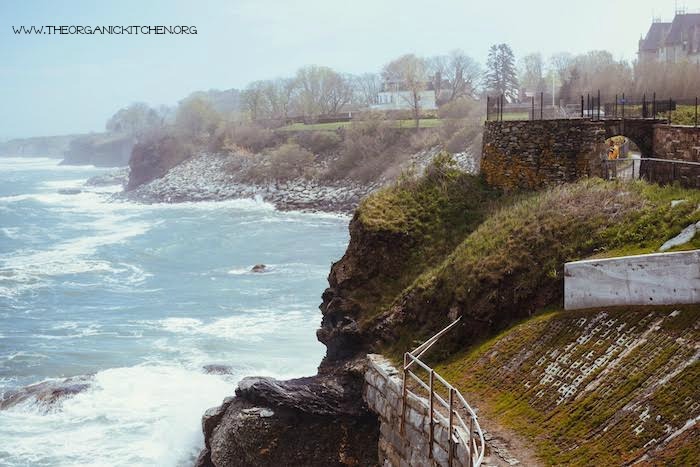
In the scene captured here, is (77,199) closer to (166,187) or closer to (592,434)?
(166,187)

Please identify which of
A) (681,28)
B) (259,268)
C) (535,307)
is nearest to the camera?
(535,307)

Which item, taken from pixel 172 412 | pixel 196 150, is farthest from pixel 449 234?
pixel 196 150

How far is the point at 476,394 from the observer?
12039mm

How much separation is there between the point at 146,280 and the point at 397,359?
2166 centimetres

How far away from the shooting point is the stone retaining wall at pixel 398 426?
11.1 meters

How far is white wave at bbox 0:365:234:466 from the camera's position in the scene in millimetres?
17141

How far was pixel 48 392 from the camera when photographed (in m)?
20.6

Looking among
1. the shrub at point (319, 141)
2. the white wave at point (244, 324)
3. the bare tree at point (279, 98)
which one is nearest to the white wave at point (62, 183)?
the bare tree at point (279, 98)

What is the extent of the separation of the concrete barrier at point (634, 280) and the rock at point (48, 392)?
13178mm

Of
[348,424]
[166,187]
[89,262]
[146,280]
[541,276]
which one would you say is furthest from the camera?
[166,187]

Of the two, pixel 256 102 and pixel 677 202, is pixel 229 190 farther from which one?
pixel 677 202

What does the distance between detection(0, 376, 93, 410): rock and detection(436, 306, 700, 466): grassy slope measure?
448 inches

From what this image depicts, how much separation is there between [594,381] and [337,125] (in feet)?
213

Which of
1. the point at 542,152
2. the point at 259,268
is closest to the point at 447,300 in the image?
the point at 542,152
